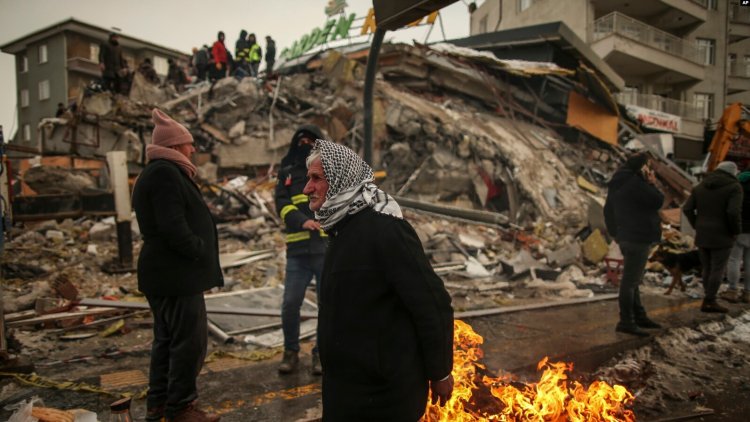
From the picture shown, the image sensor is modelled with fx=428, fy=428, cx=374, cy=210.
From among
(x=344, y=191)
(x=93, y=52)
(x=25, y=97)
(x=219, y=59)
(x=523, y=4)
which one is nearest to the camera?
(x=344, y=191)

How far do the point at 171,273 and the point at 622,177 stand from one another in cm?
491

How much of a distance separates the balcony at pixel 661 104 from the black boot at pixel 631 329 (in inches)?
981

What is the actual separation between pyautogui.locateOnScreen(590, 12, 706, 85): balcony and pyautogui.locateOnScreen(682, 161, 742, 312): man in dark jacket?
21.6 m

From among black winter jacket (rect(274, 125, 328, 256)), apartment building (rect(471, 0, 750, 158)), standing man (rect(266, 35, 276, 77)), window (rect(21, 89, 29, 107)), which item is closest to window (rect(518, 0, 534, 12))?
apartment building (rect(471, 0, 750, 158))

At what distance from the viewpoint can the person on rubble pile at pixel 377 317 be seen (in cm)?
184

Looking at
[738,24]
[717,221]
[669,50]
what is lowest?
[717,221]

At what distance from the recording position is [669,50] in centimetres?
2733


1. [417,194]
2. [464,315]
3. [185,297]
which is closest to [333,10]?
[417,194]

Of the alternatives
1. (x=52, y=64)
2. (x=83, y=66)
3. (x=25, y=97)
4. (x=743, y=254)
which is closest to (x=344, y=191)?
(x=743, y=254)

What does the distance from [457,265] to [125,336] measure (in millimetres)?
5888

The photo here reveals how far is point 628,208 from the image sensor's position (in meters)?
4.95

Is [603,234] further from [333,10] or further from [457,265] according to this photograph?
[333,10]

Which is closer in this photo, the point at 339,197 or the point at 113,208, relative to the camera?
the point at 339,197

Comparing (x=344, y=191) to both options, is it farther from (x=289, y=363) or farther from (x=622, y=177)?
(x=622, y=177)
